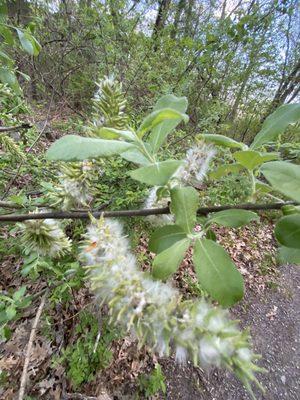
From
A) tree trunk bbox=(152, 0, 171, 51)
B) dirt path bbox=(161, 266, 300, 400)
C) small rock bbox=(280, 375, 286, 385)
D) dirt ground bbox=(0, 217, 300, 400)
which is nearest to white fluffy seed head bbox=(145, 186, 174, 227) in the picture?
dirt ground bbox=(0, 217, 300, 400)

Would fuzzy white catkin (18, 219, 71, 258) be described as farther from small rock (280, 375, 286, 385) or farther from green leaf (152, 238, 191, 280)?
small rock (280, 375, 286, 385)

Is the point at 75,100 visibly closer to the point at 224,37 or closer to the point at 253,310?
the point at 224,37

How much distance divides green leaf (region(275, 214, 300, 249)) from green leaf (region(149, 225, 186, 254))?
0.22 meters

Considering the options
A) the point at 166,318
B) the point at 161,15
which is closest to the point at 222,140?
the point at 166,318

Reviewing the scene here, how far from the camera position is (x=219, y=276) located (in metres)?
0.58

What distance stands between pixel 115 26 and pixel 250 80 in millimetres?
3675

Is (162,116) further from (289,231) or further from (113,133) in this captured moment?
(289,231)

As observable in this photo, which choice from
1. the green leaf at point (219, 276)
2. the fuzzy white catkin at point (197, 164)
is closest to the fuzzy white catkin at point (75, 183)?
the fuzzy white catkin at point (197, 164)

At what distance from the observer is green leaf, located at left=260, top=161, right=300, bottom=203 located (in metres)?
0.51

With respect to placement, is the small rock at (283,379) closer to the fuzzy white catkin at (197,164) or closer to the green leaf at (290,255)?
the green leaf at (290,255)

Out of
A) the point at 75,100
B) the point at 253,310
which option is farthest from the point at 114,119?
the point at 75,100

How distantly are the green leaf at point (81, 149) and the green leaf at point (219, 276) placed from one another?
0.94ft

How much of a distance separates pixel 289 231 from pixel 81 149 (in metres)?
0.45

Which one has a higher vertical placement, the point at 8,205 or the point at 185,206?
the point at 185,206
